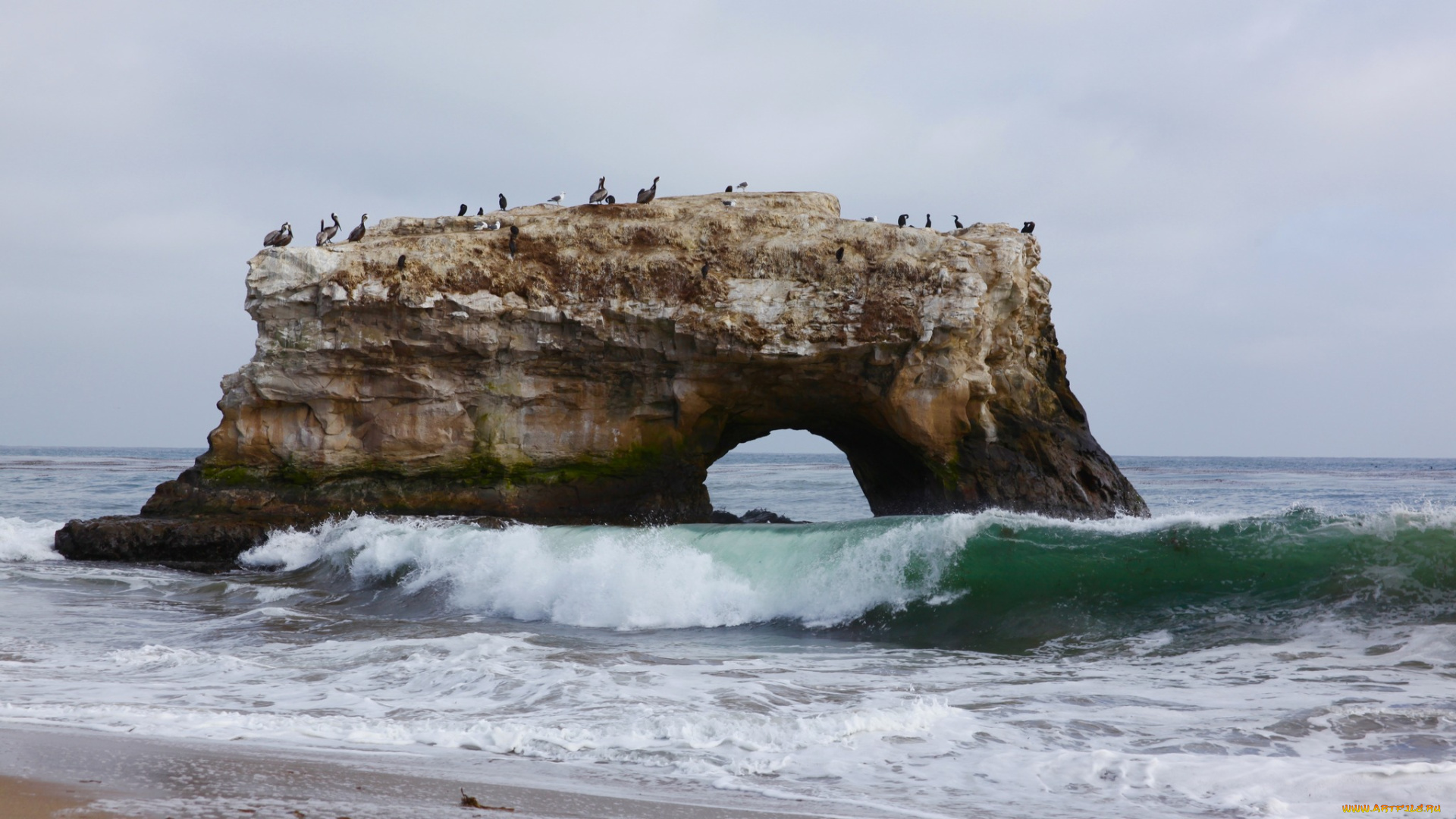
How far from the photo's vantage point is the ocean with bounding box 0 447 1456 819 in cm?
517

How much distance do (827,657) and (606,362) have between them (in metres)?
9.97

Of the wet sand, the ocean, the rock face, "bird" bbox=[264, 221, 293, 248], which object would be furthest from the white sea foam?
the wet sand

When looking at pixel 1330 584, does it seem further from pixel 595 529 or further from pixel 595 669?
pixel 595 529

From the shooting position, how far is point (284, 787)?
456 centimetres

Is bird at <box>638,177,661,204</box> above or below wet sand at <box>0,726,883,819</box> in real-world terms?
above

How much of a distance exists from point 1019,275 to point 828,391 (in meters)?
3.85

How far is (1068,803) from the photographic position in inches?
186

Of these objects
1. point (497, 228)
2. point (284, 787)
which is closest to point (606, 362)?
point (497, 228)

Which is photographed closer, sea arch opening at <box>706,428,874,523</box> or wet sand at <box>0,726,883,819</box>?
wet sand at <box>0,726,883,819</box>

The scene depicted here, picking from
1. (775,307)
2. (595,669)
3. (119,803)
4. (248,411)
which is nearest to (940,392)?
(775,307)

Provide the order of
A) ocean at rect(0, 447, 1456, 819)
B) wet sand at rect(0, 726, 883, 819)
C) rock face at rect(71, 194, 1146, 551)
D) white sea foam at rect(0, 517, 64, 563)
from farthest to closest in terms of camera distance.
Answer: rock face at rect(71, 194, 1146, 551), white sea foam at rect(0, 517, 64, 563), ocean at rect(0, 447, 1456, 819), wet sand at rect(0, 726, 883, 819)

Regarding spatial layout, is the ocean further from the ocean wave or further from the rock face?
the rock face

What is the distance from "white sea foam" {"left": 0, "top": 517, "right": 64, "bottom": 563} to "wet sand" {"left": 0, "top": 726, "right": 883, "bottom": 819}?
43.4 feet

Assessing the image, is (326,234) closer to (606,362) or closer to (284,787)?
(606,362)
